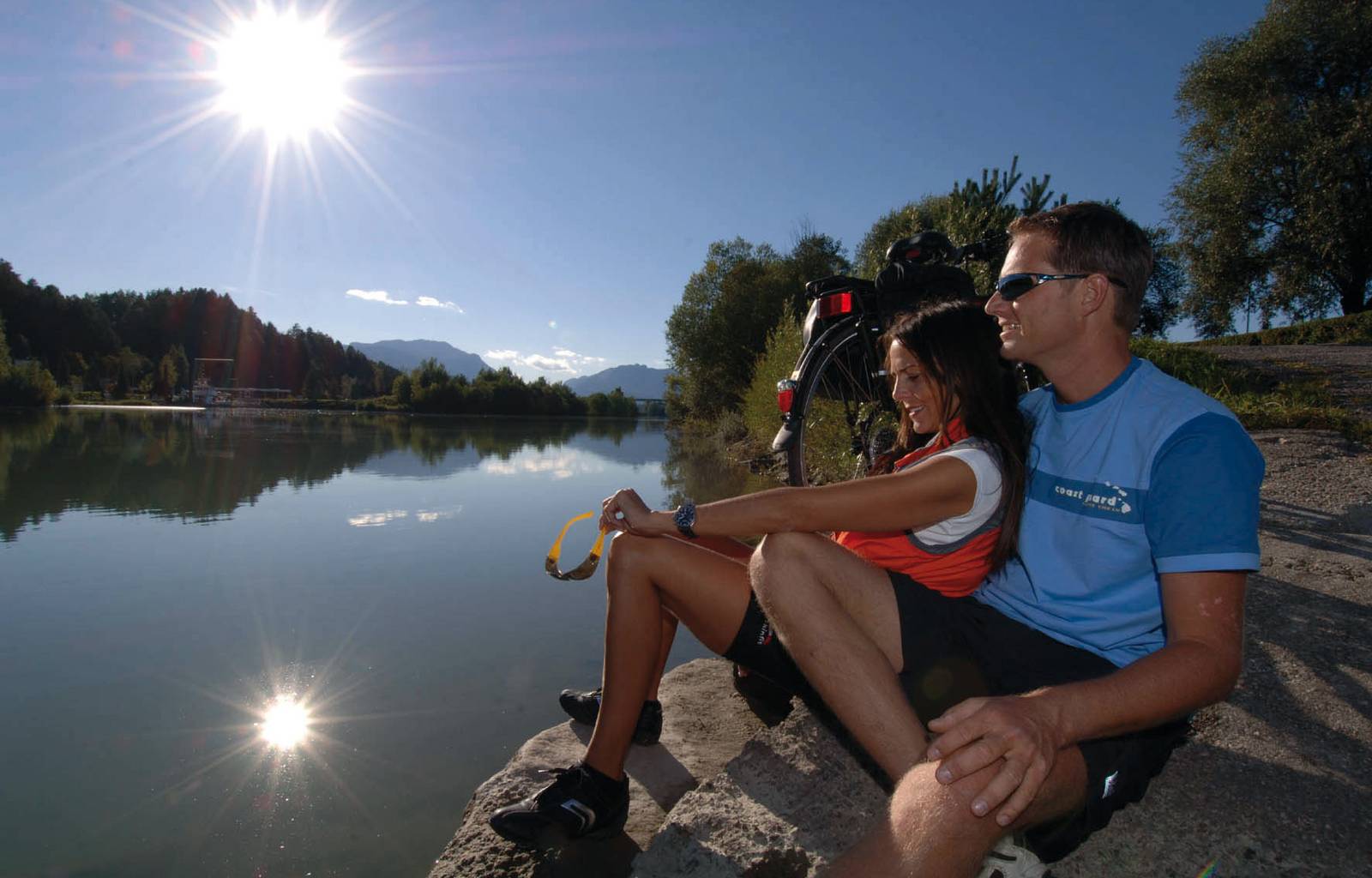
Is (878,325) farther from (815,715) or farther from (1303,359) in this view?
(1303,359)

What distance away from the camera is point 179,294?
80.6 meters

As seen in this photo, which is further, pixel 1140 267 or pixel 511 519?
pixel 511 519

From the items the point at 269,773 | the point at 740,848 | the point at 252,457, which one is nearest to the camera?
the point at 740,848

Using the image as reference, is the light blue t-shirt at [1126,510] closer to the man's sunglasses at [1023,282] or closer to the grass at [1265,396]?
the man's sunglasses at [1023,282]

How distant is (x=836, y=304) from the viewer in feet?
11.2

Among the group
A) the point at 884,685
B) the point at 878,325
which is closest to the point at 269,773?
the point at 884,685

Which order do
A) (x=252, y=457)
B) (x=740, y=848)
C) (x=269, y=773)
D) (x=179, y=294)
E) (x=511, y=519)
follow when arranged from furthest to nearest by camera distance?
(x=179, y=294) < (x=252, y=457) < (x=511, y=519) < (x=269, y=773) < (x=740, y=848)

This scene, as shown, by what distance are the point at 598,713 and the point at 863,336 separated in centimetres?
222

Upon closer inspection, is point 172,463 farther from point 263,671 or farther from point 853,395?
point 853,395

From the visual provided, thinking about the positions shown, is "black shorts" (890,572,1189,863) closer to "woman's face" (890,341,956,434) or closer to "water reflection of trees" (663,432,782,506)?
"woman's face" (890,341,956,434)

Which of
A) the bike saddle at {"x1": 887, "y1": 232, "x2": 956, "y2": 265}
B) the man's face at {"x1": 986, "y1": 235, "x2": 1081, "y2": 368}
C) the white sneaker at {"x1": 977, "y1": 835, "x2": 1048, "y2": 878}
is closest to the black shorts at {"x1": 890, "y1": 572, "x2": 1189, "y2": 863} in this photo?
the white sneaker at {"x1": 977, "y1": 835, "x2": 1048, "y2": 878}

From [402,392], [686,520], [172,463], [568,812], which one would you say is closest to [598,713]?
[568,812]

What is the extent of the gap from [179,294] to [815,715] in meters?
100

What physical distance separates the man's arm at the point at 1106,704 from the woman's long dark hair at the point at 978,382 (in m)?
0.33
